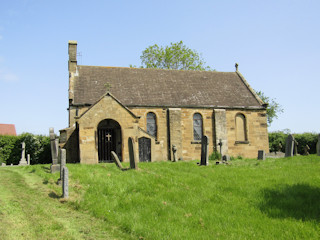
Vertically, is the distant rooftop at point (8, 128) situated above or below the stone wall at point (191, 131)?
above

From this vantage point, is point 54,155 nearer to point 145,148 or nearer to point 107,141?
point 107,141

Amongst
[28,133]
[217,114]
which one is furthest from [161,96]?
[28,133]

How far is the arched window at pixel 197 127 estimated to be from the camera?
28.0 m

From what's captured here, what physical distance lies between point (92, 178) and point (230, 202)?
5.93m

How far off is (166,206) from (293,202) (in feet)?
13.5

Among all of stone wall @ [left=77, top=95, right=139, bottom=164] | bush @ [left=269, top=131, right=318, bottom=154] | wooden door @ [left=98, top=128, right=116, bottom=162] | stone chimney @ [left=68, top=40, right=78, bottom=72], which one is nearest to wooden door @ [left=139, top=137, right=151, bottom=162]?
stone wall @ [left=77, top=95, right=139, bottom=164]

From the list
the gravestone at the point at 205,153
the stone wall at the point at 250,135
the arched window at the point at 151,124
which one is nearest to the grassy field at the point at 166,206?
the gravestone at the point at 205,153

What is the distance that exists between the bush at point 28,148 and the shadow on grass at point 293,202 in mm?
24975

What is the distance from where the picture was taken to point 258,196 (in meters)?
10.5

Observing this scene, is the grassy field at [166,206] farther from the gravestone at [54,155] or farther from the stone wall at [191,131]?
the stone wall at [191,131]

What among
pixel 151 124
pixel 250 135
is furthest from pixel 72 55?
pixel 250 135

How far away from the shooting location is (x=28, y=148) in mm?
30344

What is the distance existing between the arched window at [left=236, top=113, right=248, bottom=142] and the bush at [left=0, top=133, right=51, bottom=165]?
18.9m

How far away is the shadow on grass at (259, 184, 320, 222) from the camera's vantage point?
8.92 m
